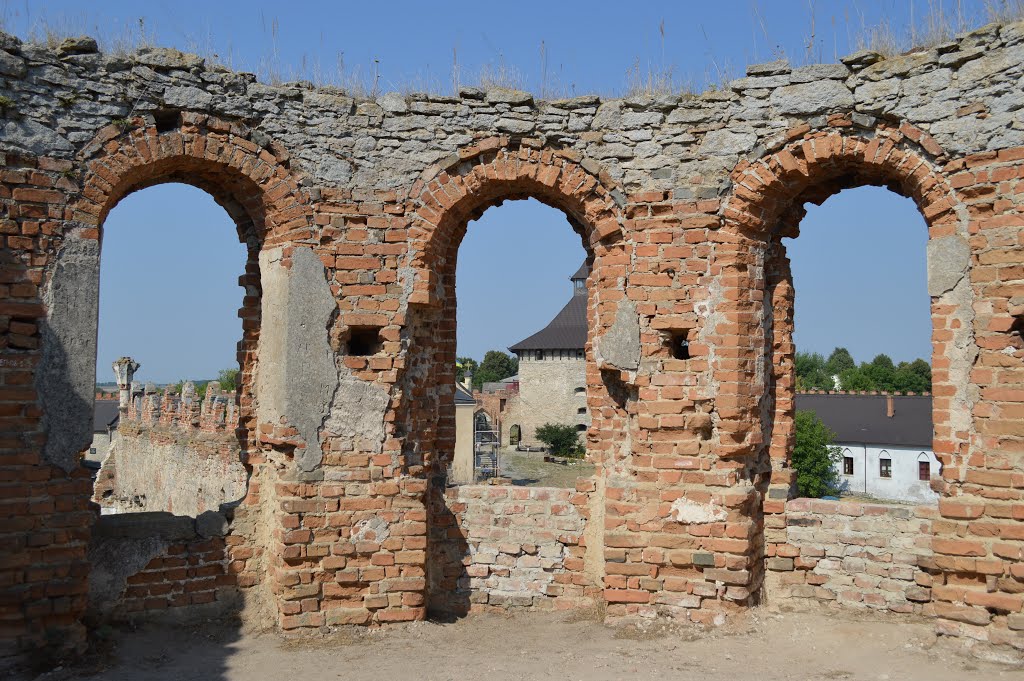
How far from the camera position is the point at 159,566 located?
22.6 feet

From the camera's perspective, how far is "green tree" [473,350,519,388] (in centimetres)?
9580

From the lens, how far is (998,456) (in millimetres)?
5922

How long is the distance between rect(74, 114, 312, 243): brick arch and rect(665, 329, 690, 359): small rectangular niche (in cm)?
319

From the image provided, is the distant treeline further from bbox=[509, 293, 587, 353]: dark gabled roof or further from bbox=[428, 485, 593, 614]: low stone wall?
bbox=[428, 485, 593, 614]: low stone wall

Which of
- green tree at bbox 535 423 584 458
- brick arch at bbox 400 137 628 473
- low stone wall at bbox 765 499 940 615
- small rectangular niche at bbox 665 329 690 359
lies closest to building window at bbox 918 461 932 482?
green tree at bbox 535 423 584 458

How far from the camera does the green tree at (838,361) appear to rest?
330 feet

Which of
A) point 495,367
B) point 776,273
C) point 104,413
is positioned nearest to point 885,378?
point 495,367

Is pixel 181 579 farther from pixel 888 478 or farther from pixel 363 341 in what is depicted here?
pixel 888 478

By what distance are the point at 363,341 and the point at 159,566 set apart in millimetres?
2523

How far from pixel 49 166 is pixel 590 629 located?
5626 millimetres

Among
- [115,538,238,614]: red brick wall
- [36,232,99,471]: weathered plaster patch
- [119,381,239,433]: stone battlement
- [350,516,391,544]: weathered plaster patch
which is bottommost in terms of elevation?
[115,538,238,614]: red brick wall

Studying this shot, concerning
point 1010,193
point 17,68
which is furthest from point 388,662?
point 1010,193

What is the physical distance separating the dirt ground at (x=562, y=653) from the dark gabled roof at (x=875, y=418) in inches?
1248

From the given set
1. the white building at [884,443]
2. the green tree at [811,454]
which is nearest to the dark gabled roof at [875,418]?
the white building at [884,443]
